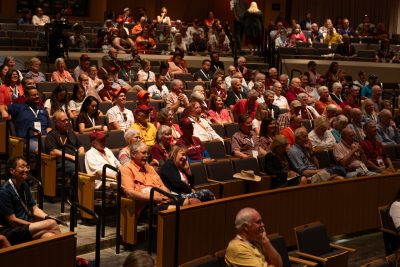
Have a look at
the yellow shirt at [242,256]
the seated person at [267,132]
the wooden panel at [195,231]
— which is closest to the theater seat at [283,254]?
the yellow shirt at [242,256]

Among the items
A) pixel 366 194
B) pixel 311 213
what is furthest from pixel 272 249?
pixel 366 194

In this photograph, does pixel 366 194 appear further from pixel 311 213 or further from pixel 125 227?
pixel 125 227

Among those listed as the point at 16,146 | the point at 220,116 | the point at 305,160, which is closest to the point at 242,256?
the point at 305,160

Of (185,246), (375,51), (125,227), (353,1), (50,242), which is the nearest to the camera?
(50,242)

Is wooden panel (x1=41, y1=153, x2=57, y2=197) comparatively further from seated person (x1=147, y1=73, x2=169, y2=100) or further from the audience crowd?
seated person (x1=147, y1=73, x2=169, y2=100)

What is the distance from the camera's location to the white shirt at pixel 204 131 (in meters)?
9.25

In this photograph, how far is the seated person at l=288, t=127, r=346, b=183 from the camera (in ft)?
28.0

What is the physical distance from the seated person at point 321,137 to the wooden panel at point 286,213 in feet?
3.80

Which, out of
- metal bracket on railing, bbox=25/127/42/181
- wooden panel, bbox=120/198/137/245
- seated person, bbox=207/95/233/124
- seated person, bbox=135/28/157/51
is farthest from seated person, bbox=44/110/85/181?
seated person, bbox=135/28/157/51

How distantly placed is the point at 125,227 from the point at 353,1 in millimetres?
15743

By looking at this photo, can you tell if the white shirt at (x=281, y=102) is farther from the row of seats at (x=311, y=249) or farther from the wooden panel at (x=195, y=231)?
the row of seats at (x=311, y=249)

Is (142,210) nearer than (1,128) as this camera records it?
Yes

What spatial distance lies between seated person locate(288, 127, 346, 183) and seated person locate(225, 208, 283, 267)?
2.88 meters

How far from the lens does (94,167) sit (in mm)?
7535
